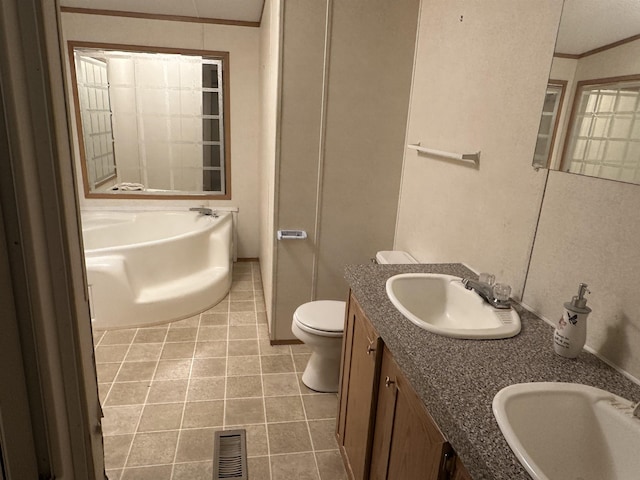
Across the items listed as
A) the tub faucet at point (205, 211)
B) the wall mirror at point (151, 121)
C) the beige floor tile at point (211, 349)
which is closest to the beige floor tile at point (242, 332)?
the beige floor tile at point (211, 349)

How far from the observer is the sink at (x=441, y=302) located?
151cm

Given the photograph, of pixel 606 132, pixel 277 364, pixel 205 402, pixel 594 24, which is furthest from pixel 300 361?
pixel 594 24

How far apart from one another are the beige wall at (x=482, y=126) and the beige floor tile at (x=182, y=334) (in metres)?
1.69

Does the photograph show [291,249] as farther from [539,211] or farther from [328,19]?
[539,211]

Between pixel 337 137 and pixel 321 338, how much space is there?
1.21m

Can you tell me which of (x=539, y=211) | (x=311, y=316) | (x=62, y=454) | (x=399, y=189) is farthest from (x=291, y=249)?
(x=62, y=454)

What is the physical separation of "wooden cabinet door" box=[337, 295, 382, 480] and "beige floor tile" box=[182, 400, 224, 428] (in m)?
0.66

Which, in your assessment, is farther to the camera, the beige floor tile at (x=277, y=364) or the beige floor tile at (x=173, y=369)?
the beige floor tile at (x=277, y=364)

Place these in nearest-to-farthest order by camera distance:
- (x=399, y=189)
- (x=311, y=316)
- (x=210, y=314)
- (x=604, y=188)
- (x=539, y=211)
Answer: (x=604, y=188)
(x=539, y=211)
(x=311, y=316)
(x=399, y=189)
(x=210, y=314)

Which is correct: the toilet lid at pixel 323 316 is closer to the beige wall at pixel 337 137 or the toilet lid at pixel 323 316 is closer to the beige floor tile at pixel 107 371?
the beige wall at pixel 337 137

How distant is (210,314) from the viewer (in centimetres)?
344

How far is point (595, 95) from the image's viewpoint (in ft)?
4.12

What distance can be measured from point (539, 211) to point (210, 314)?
8.62 feet

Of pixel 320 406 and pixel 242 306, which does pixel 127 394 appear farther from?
pixel 242 306
